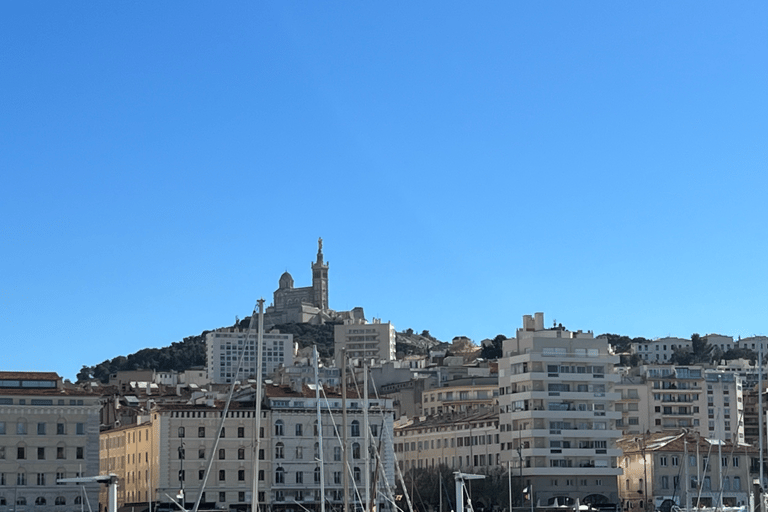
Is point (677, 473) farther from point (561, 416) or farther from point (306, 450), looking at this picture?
point (306, 450)

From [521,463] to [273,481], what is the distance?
20.6 m

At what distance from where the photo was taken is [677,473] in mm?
123375

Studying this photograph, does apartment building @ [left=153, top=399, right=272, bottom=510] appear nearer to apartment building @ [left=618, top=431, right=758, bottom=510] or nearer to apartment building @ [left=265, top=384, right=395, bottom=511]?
apartment building @ [left=265, top=384, right=395, bottom=511]

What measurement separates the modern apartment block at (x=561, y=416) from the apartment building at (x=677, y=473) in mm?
3491

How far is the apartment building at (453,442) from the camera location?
12738 cm

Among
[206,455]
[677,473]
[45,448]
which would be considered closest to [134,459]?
[206,455]

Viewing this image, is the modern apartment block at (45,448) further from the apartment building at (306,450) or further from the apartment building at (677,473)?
the apartment building at (677,473)

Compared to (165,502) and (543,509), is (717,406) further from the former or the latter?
(165,502)

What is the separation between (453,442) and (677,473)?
20.6 metres

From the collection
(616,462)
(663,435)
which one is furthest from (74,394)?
(663,435)

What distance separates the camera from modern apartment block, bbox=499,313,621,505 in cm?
12019

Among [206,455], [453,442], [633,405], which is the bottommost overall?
[206,455]

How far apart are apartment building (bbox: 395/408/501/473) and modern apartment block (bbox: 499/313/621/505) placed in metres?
2.89

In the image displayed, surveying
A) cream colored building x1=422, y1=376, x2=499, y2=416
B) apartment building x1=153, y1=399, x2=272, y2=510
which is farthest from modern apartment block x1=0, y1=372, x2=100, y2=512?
cream colored building x1=422, y1=376, x2=499, y2=416
